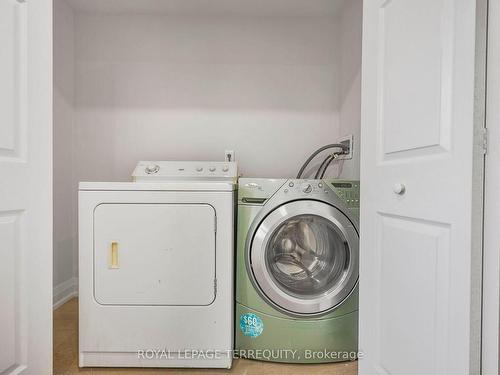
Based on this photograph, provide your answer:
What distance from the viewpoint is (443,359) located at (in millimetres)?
857

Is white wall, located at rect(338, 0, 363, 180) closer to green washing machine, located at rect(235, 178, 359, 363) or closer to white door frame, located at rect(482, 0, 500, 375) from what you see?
green washing machine, located at rect(235, 178, 359, 363)

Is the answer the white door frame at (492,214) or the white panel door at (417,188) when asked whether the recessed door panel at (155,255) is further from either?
the white door frame at (492,214)

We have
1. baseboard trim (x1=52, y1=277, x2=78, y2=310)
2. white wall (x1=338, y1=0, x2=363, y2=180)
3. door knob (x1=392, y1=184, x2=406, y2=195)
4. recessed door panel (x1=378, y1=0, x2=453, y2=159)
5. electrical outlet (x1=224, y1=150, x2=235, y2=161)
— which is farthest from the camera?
electrical outlet (x1=224, y1=150, x2=235, y2=161)

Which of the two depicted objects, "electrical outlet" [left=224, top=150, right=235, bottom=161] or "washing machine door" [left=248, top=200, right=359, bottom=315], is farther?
"electrical outlet" [left=224, top=150, right=235, bottom=161]

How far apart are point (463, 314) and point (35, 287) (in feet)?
4.43

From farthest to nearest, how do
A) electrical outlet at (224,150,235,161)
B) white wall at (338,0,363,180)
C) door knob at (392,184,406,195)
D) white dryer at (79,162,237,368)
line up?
electrical outlet at (224,150,235,161) → white wall at (338,0,363,180) → white dryer at (79,162,237,368) → door knob at (392,184,406,195)

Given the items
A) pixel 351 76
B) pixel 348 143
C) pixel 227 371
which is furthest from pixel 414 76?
pixel 227 371

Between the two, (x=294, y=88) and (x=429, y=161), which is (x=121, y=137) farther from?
(x=429, y=161)

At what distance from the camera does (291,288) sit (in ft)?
5.42

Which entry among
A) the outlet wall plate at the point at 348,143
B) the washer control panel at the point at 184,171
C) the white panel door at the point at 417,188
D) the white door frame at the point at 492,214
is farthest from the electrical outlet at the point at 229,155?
the white door frame at the point at 492,214

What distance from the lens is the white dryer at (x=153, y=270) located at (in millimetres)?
1490

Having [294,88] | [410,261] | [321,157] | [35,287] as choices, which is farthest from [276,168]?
[35,287]

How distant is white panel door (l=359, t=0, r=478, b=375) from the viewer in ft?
2.61

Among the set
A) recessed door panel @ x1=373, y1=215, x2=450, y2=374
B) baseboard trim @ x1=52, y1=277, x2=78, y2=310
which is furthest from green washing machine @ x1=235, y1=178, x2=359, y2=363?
baseboard trim @ x1=52, y1=277, x2=78, y2=310
